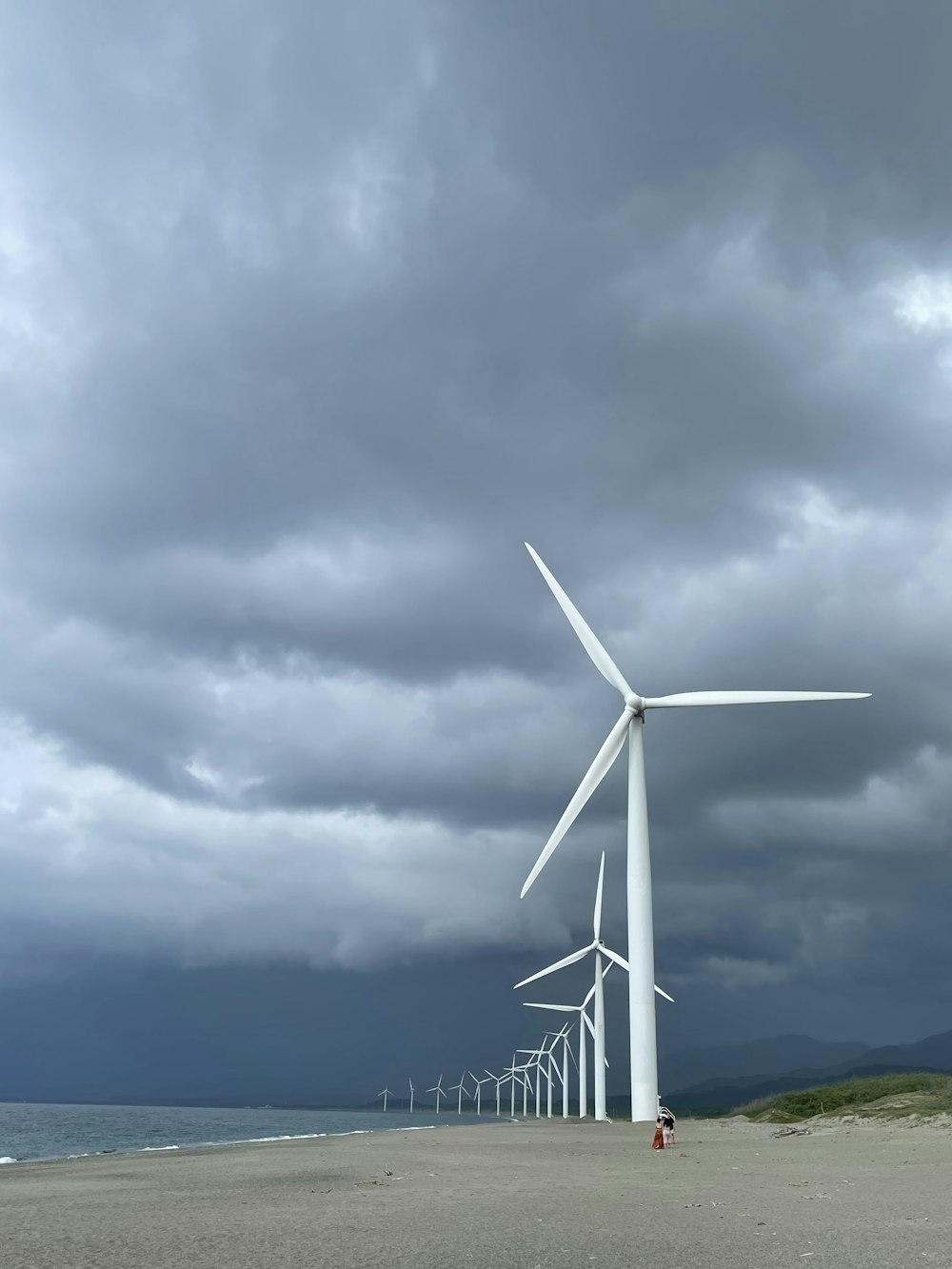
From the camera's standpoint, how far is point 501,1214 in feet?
52.9

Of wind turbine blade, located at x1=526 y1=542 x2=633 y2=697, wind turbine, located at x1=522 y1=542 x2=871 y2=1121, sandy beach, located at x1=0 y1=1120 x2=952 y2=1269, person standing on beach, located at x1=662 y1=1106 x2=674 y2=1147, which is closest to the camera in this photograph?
sandy beach, located at x1=0 y1=1120 x2=952 y2=1269

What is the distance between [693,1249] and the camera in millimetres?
12508

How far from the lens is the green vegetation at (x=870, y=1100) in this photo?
56.9 meters

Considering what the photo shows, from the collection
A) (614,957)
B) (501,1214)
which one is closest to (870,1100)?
(614,957)

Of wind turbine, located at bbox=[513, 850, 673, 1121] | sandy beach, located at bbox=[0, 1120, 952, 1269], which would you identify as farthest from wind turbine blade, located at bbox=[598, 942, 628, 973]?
sandy beach, located at bbox=[0, 1120, 952, 1269]

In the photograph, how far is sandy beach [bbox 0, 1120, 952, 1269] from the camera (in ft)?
39.8

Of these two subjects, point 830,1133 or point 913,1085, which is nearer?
point 830,1133

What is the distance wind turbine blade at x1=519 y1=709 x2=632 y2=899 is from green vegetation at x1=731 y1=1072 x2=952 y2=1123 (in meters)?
22.6

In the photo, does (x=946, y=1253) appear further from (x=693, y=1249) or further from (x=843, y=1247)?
(x=693, y=1249)

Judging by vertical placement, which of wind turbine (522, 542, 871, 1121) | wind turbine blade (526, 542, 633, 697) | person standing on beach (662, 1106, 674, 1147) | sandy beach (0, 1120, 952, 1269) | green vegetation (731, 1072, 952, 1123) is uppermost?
wind turbine blade (526, 542, 633, 697)

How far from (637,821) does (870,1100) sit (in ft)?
143

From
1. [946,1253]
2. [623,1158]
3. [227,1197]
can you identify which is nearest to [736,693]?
[623,1158]

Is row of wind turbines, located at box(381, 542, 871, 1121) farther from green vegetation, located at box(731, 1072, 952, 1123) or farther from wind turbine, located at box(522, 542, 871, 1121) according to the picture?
green vegetation, located at box(731, 1072, 952, 1123)

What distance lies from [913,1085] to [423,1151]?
186ft
